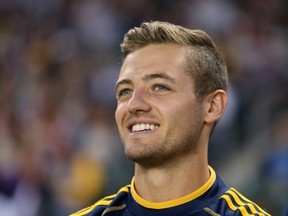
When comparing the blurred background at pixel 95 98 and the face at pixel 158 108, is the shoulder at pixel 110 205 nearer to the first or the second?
the face at pixel 158 108

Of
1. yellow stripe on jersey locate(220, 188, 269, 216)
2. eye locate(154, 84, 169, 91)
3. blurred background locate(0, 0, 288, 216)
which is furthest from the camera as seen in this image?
blurred background locate(0, 0, 288, 216)

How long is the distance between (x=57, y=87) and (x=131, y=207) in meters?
5.46

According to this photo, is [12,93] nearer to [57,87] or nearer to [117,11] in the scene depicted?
[57,87]

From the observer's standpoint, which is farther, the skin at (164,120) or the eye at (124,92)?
the eye at (124,92)

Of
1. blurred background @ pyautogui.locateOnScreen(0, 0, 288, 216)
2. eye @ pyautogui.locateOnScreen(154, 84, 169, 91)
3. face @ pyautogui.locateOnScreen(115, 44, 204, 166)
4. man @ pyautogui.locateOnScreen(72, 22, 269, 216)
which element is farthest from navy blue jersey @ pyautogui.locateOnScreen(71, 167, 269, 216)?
blurred background @ pyautogui.locateOnScreen(0, 0, 288, 216)

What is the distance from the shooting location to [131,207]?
3.48m

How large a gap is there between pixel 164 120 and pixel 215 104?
0.31 m

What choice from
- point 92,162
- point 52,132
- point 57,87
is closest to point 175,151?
point 92,162

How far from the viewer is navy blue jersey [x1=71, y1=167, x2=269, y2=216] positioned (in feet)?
11.0

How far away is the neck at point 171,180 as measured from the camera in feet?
11.3

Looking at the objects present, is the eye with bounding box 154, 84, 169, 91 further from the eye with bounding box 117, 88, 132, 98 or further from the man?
the eye with bounding box 117, 88, 132, 98

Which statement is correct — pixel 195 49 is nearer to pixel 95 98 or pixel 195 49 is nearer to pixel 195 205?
pixel 195 205

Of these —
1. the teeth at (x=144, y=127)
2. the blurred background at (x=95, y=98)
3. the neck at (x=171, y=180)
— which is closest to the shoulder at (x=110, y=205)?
the neck at (x=171, y=180)


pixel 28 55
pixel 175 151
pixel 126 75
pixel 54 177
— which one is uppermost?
pixel 126 75
